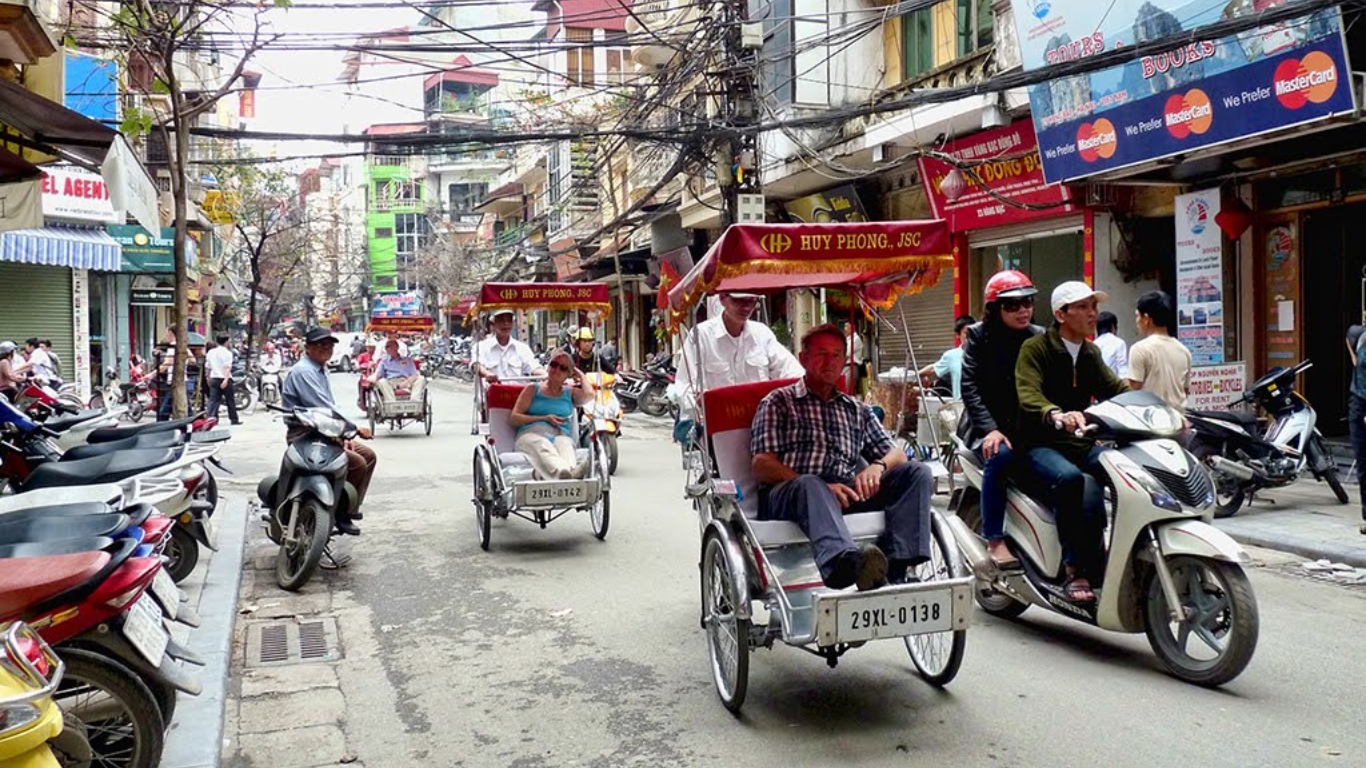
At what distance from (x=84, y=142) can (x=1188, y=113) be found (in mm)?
9806

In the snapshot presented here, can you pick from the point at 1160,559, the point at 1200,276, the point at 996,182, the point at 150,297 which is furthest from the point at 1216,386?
the point at 150,297

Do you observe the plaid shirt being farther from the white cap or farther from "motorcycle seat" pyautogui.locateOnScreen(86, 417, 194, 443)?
"motorcycle seat" pyautogui.locateOnScreen(86, 417, 194, 443)

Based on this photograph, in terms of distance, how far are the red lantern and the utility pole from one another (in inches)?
229

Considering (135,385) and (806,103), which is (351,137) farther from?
(135,385)

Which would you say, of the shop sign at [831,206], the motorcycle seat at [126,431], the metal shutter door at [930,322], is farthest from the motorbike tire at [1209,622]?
the shop sign at [831,206]

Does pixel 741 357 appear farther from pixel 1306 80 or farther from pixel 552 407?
pixel 1306 80

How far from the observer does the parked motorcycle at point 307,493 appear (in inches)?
286

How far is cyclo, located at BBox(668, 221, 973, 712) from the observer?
4.32 metres

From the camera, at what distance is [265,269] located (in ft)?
150

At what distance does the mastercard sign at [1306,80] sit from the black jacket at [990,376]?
215 inches

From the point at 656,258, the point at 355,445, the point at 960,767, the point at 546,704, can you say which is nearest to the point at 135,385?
the point at 656,258

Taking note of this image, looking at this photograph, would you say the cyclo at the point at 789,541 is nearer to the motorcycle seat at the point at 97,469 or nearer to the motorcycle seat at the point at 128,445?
the motorcycle seat at the point at 97,469

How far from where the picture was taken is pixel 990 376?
583 centimetres

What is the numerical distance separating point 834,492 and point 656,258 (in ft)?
76.7
